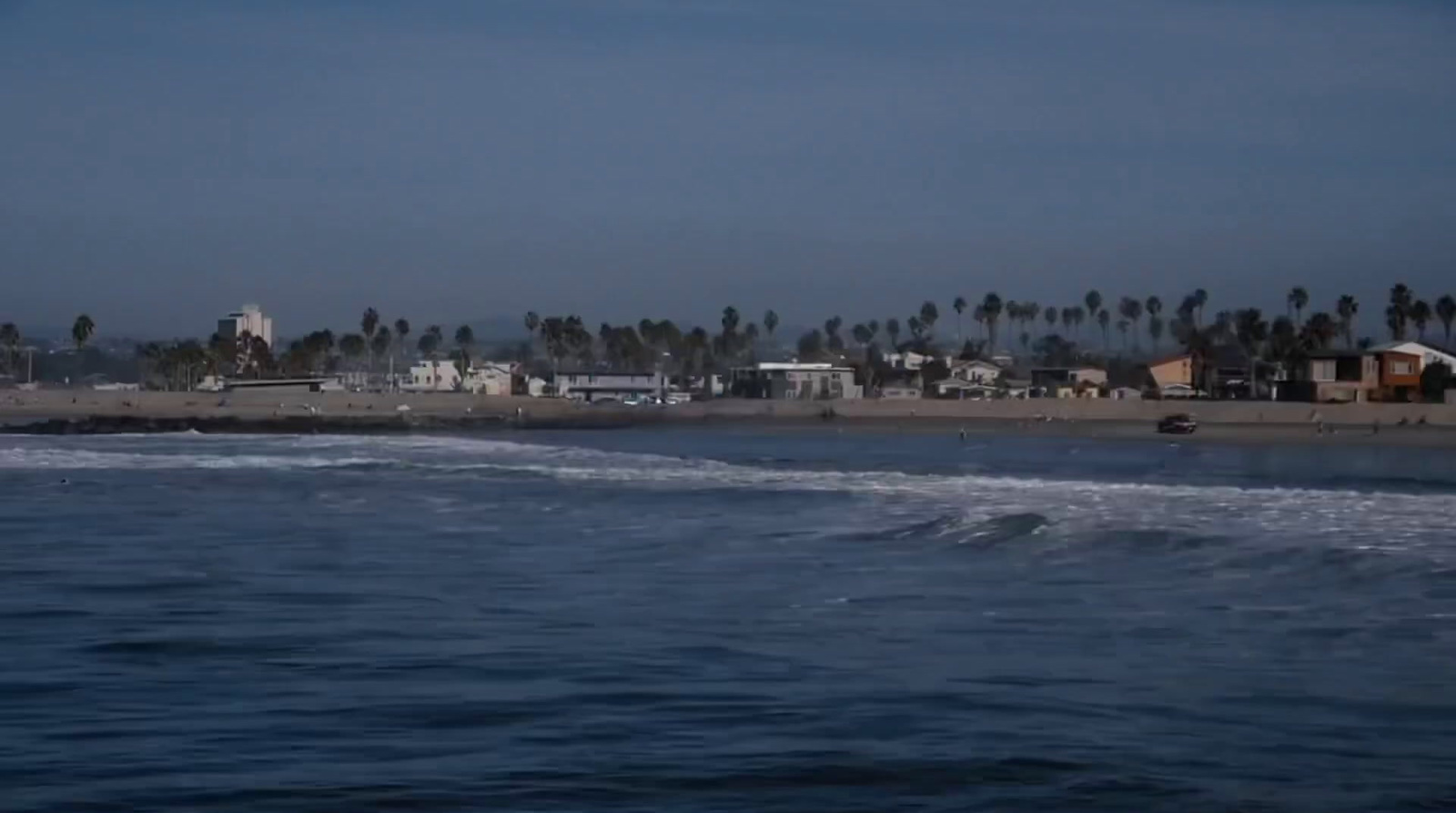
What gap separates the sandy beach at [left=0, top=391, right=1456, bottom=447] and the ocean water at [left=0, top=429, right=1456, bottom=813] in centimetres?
4150

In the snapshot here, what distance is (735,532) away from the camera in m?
22.5

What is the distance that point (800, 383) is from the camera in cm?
10519

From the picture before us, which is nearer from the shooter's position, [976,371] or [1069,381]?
[1069,381]

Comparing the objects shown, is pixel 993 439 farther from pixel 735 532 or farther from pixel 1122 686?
pixel 1122 686

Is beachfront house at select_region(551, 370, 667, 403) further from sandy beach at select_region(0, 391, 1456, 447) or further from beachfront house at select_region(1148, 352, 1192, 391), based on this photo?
beachfront house at select_region(1148, 352, 1192, 391)

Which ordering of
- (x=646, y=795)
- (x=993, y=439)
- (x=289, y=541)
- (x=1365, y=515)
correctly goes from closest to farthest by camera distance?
(x=646, y=795) → (x=289, y=541) → (x=1365, y=515) → (x=993, y=439)

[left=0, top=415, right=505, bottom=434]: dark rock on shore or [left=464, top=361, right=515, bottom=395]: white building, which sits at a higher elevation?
[left=464, top=361, right=515, bottom=395]: white building

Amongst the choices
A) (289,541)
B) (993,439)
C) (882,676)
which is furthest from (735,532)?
(993,439)

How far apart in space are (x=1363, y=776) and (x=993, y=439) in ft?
178

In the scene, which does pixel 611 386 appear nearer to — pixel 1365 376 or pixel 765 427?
pixel 765 427

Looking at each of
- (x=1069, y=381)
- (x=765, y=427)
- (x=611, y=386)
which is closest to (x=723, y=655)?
(x=765, y=427)

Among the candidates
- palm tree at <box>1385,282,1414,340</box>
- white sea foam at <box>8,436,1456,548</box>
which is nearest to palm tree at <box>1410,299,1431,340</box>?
palm tree at <box>1385,282,1414,340</box>

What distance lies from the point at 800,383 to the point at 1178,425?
4153 cm

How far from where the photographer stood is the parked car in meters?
64.9
